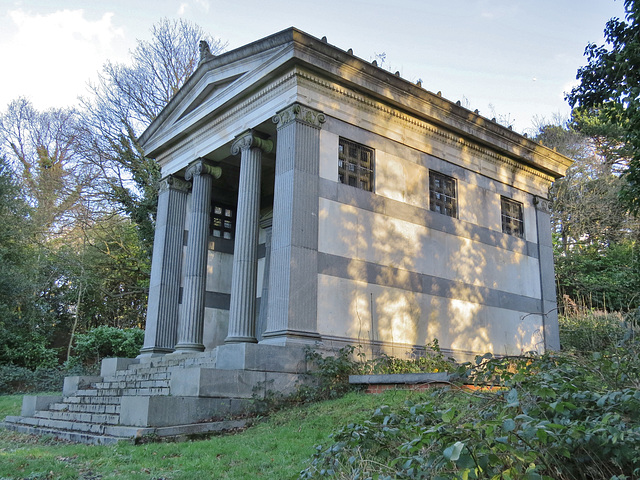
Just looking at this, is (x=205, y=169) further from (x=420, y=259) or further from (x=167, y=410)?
(x=167, y=410)

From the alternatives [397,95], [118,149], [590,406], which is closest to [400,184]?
[397,95]

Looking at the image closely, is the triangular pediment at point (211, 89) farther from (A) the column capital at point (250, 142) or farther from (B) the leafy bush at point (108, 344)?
(B) the leafy bush at point (108, 344)

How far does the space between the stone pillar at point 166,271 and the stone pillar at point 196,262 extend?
79 cm

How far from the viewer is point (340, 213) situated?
45.2ft

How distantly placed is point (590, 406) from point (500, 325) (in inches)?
491

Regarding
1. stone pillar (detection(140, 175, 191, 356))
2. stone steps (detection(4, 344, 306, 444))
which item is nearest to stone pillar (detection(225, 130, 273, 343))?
stone steps (detection(4, 344, 306, 444))

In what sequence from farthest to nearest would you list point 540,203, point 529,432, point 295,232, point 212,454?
point 540,203, point 295,232, point 212,454, point 529,432

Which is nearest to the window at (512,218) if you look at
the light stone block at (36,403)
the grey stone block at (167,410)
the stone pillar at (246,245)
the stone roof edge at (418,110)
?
the stone roof edge at (418,110)

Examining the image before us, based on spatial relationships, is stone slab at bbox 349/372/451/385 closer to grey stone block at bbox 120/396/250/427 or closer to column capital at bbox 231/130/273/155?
grey stone block at bbox 120/396/250/427

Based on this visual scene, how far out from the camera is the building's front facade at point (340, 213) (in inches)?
520

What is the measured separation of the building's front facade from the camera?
13.2 meters

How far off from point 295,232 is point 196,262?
4.54 metres

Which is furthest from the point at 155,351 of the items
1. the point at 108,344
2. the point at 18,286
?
the point at 18,286

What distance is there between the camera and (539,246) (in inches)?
738
